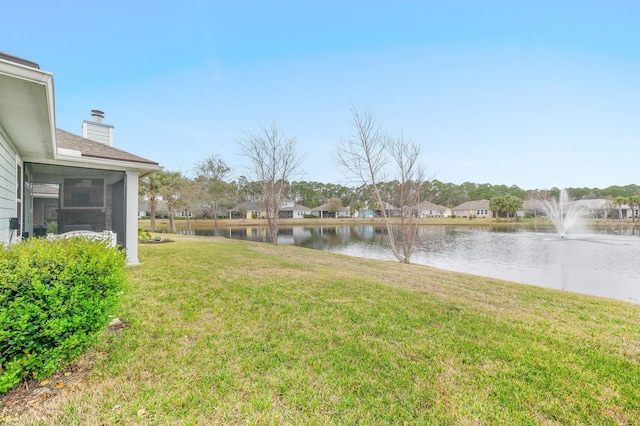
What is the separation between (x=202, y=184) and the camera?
1131 inches

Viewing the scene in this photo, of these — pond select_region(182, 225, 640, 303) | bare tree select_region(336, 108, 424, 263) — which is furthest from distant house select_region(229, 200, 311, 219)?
bare tree select_region(336, 108, 424, 263)

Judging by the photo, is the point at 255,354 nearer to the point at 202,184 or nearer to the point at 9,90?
the point at 9,90

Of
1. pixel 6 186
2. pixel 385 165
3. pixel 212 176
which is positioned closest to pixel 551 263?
pixel 385 165

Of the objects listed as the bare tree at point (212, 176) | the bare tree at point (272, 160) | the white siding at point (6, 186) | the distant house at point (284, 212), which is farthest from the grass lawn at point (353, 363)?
the distant house at point (284, 212)

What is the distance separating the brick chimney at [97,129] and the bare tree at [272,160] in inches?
313

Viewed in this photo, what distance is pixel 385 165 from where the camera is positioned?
12.3 m

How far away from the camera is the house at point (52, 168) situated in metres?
2.91

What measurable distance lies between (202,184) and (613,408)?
1196 inches

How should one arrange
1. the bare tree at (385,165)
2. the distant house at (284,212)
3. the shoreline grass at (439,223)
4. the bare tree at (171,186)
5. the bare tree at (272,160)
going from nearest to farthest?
the bare tree at (385,165) < the bare tree at (272,160) < the bare tree at (171,186) < the shoreline grass at (439,223) < the distant house at (284,212)

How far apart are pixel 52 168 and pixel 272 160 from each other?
10835 millimetres

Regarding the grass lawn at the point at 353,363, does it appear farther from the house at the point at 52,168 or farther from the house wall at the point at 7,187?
the house at the point at 52,168

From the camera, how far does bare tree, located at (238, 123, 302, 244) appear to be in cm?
1688

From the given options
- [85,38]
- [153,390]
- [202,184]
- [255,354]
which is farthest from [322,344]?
[202,184]

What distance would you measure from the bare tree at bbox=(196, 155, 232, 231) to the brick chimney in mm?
18839
